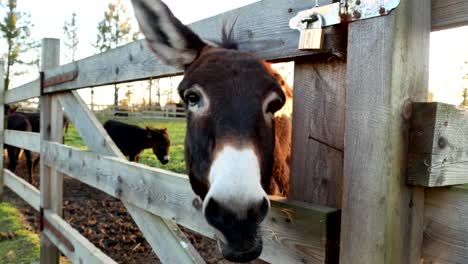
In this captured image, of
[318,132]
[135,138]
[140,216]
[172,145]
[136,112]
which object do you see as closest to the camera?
[318,132]

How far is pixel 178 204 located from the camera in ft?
6.64

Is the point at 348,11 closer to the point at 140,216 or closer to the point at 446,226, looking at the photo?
the point at 446,226

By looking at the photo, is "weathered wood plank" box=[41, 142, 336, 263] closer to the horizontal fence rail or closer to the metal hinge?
the horizontal fence rail

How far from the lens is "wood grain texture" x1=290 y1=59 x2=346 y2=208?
134 centimetres

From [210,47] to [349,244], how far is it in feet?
3.46

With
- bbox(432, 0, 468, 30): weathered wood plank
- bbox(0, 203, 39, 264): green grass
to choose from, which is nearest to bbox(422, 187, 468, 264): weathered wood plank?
bbox(432, 0, 468, 30): weathered wood plank

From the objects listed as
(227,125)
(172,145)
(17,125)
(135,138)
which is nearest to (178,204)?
(227,125)

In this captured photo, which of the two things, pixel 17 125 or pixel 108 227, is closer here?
pixel 108 227

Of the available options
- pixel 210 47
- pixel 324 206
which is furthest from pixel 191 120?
pixel 324 206

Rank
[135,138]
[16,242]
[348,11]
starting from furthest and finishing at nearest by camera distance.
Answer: [135,138] → [16,242] → [348,11]

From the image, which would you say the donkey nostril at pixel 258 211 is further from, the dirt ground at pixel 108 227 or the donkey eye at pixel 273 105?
the dirt ground at pixel 108 227

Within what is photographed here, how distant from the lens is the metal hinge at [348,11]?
1.12 meters

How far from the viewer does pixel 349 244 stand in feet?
3.90

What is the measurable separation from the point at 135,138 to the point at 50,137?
7.74 m
